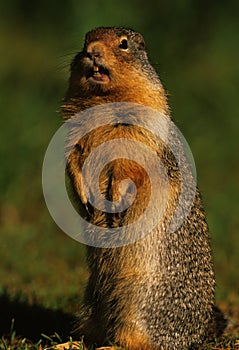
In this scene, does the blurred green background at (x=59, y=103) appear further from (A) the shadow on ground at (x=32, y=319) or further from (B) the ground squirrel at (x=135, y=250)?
(B) the ground squirrel at (x=135, y=250)

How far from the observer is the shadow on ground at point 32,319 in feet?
18.5

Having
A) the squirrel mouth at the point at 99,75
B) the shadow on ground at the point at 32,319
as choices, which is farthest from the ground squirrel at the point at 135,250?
the shadow on ground at the point at 32,319

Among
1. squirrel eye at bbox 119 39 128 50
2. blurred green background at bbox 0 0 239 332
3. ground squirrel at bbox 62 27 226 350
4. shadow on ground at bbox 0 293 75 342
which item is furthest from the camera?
blurred green background at bbox 0 0 239 332

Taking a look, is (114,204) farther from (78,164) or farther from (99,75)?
(99,75)

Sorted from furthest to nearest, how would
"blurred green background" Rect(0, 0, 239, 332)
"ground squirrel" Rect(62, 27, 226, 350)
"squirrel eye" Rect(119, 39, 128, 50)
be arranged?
"blurred green background" Rect(0, 0, 239, 332)
"squirrel eye" Rect(119, 39, 128, 50)
"ground squirrel" Rect(62, 27, 226, 350)

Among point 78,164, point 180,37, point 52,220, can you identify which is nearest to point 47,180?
point 52,220

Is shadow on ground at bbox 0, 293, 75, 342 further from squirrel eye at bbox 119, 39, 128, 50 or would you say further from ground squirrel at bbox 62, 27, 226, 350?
squirrel eye at bbox 119, 39, 128, 50

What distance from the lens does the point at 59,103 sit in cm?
663

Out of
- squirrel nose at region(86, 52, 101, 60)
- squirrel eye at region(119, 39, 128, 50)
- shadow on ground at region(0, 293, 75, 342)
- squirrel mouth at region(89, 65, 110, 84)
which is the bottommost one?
shadow on ground at region(0, 293, 75, 342)

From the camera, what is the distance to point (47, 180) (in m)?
8.66

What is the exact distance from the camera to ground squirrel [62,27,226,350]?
15.8 ft

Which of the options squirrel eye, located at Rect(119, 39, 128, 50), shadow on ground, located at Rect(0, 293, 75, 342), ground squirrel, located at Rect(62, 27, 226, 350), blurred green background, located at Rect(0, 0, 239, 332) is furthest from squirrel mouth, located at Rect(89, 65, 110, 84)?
shadow on ground, located at Rect(0, 293, 75, 342)

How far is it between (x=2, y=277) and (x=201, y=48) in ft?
26.6

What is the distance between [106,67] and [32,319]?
211 cm
